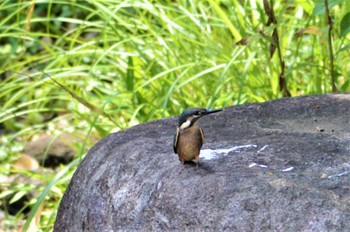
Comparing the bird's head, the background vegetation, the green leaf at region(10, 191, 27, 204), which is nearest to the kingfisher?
the bird's head

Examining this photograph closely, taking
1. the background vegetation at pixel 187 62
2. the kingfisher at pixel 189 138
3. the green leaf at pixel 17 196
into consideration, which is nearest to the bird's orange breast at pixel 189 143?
the kingfisher at pixel 189 138

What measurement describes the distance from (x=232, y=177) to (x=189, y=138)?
0.20 metres

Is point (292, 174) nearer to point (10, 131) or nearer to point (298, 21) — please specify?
point (298, 21)

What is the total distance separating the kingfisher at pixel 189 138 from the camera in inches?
108

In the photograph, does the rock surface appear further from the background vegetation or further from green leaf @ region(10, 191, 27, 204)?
green leaf @ region(10, 191, 27, 204)

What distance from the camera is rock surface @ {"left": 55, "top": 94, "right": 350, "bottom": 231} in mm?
2482

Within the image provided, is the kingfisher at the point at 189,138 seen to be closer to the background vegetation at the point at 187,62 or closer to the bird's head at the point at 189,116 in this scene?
the bird's head at the point at 189,116

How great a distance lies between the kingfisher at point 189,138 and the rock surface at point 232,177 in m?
0.05

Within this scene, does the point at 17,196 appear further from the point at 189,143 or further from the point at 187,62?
the point at 189,143

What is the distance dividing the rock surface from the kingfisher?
5 centimetres

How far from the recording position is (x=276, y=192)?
2.51 meters

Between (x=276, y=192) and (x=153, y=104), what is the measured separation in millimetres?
2406

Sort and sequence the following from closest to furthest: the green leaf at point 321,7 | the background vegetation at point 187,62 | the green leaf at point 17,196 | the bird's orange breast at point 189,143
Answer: the bird's orange breast at point 189,143, the green leaf at point 321,7, the background vegetation at point 187,62, the green leaf at point 17,196

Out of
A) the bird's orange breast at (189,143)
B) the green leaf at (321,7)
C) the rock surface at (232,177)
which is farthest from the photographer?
the green leaf at (321,7)
